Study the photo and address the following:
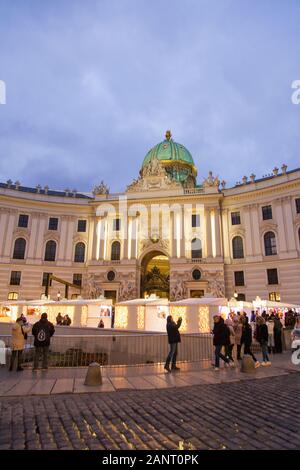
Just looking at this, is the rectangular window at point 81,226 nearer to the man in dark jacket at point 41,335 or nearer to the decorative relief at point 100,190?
the decorative relief at point 100,190

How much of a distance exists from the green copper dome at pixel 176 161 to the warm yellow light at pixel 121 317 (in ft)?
105

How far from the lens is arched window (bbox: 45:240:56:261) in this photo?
46.2 m

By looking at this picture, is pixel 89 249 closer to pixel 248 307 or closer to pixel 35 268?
pixel 35 268

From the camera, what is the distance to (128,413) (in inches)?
258

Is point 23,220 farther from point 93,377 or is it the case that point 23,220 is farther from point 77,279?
point 93,377

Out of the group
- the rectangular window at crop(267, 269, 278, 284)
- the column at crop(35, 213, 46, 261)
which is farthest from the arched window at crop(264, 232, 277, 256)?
the column at crop(35, 213, 46, 261)

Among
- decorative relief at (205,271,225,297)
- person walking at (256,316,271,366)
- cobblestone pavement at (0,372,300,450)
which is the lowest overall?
cobblestone pavement at (0,372,300,450)

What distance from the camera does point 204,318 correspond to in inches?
825

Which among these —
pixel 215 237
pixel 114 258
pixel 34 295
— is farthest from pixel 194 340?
pixel 34 295

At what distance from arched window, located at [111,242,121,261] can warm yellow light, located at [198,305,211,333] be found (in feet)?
83.5

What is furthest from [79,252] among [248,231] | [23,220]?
[248,231]

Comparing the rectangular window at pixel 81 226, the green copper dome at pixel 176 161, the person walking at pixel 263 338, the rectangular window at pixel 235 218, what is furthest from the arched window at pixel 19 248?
the person walking at pixel 263 338

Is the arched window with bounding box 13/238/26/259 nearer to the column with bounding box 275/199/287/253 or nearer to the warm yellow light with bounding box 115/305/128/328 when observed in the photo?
the warm yellow light with bounding box 115/305/128/328

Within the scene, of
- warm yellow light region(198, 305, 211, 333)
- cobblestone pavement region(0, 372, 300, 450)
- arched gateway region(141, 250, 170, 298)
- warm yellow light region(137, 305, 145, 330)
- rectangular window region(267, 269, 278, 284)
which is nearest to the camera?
cobblestone pavement region(0, 372, 300, 450)
